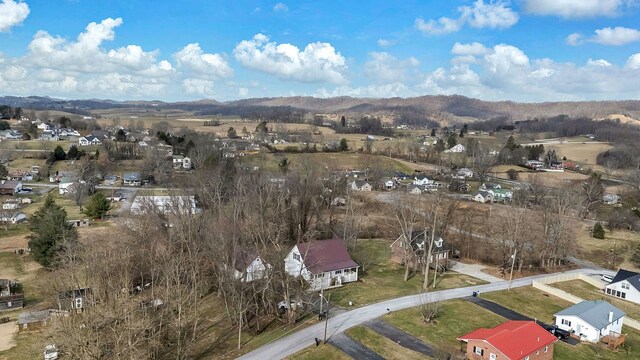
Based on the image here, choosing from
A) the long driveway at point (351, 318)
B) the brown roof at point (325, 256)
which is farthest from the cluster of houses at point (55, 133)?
the long driveway at point (351, 318)

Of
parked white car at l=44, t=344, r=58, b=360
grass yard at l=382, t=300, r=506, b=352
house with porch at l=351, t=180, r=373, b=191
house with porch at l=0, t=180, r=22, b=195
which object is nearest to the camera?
parked white car at l=44, t=344, r=58, b=360

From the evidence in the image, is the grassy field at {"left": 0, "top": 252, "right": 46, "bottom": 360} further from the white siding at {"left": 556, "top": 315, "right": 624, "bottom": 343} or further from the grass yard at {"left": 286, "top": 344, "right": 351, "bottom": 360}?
the white siding at {"left": 556, "top": 315, "right": 624, "bottom": 343}

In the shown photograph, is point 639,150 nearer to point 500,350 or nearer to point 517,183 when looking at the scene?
point 517,183

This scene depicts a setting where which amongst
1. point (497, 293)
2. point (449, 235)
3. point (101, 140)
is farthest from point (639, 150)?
point (101, 140)

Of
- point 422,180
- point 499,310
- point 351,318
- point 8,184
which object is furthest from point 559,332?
point 8,184

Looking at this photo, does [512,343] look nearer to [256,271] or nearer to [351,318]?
[351,318]

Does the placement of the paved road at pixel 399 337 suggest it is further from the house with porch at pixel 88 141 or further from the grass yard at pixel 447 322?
the house with porch at pixel 88 141

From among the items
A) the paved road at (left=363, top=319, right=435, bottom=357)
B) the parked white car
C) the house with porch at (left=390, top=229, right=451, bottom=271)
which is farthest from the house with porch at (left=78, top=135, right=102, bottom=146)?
the paved road at (left=363, top=319, right=435, bottom=357)
